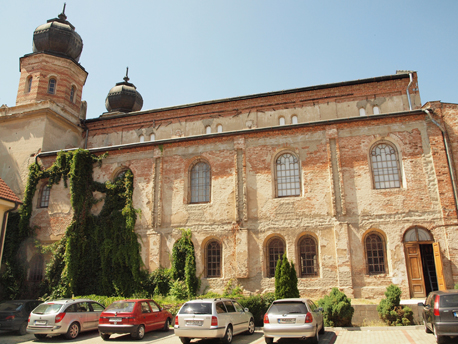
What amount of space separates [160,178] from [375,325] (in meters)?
12.8

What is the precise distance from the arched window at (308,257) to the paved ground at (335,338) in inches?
181

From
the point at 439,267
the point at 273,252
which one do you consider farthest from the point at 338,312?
the point at 439,267

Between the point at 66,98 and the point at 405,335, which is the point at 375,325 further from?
the point at 66,98

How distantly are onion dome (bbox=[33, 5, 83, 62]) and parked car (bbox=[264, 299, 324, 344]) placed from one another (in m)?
23.3

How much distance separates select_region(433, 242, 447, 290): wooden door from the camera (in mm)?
15909

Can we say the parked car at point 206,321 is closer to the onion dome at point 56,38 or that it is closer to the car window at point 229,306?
the car window at point 229,306

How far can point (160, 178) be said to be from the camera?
21.1 meters

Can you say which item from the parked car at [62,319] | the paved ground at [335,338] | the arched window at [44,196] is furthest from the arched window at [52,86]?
the parked car at [62,319]

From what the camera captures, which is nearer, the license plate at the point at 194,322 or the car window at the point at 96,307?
the license plate at the point at 194,322

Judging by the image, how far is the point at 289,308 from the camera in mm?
10961

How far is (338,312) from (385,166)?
815cm

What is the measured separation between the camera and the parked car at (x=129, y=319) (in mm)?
12062

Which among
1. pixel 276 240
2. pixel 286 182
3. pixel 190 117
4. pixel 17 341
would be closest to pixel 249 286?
pixel 276 240

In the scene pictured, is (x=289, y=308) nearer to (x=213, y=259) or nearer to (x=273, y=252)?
(x=273, y=252)
